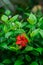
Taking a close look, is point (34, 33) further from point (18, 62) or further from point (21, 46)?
point (18, 62)

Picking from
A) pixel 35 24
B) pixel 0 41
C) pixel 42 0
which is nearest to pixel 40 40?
pixel 35 24

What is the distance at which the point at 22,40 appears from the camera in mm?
2010

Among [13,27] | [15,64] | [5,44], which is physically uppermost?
[13,27]

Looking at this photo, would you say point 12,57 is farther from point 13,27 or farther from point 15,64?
point 13,27

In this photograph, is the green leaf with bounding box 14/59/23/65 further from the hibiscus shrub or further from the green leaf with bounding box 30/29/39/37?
the green leaf with bounding box 30/29/39/37

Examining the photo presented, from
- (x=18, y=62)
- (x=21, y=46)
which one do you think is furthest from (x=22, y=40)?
(x=18, y=62)

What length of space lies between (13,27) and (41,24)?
23 cm

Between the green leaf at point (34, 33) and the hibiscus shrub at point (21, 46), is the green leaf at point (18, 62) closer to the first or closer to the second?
the hibiscus shrub at point (21, 46)

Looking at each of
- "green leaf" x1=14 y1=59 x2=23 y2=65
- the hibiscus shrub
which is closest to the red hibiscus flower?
the hibiscus shrub

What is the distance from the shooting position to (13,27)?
2.10 meters

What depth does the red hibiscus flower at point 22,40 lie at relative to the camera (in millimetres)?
1970

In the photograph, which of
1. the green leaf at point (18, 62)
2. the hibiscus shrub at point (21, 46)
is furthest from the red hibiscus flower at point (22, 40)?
the green leaf at point (18, 62)

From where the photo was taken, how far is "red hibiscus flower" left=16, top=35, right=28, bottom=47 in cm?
197

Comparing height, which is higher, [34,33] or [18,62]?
[34,33]
